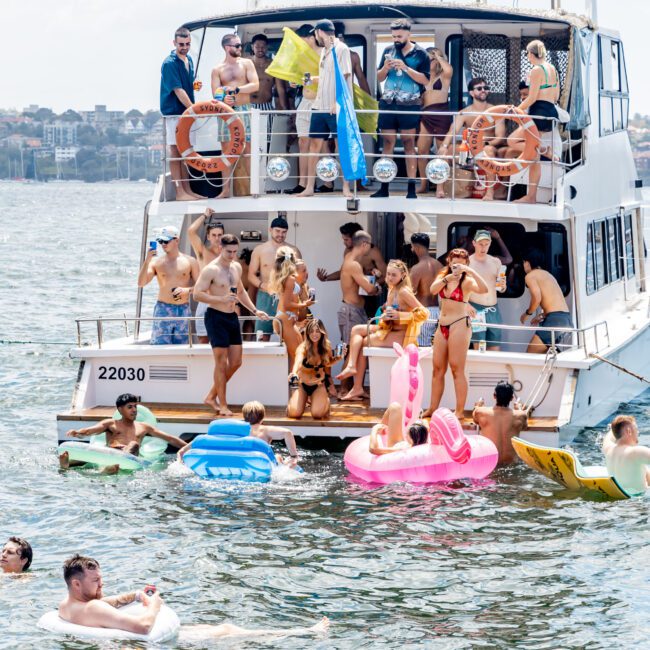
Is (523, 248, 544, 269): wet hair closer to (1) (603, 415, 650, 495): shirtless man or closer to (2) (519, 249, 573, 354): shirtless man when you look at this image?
(2) (519, 249, 573, 354): shirtless man

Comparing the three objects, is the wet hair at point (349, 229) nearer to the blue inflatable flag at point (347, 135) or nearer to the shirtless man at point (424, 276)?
the blue inflatable flag at point (347, 135)

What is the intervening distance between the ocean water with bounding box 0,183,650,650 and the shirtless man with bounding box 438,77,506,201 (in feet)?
10.6

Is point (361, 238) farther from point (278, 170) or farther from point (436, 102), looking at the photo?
point (436, 102)

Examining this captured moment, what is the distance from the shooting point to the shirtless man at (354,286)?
1608cm

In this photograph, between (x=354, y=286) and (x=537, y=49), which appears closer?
(x=537, y=49)

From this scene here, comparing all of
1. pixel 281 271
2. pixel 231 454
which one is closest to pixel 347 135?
pixel 281 271

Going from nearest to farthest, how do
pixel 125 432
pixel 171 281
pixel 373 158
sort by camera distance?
1. pixel 125 432
2. pixel 171 281
3. pixel 373 158

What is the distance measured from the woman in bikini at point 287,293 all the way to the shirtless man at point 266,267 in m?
0.45

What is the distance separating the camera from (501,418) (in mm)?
14203

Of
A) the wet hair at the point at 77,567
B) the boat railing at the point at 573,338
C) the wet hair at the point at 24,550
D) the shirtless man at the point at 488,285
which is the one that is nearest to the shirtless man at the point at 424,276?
the boat railing at the point at 573,338

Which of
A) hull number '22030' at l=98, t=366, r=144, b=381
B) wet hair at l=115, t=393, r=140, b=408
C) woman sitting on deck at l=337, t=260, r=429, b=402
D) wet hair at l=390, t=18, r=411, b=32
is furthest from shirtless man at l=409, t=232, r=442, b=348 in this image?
wet hair at l=115, t=393, r=140, b=408

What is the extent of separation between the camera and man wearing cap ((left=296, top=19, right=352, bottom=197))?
A: 16234 mm

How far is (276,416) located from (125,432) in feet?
5.35

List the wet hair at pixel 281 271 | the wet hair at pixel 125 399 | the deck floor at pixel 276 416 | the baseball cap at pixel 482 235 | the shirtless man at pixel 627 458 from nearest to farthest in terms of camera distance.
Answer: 1. the shirtless man at pixel 627 458
2. the wet hair at pixel 125 399
3. the deck floor at pixel 276 416
4. the baseball cap at pixel 482 235
5. the wet hair at pixel 281 271
